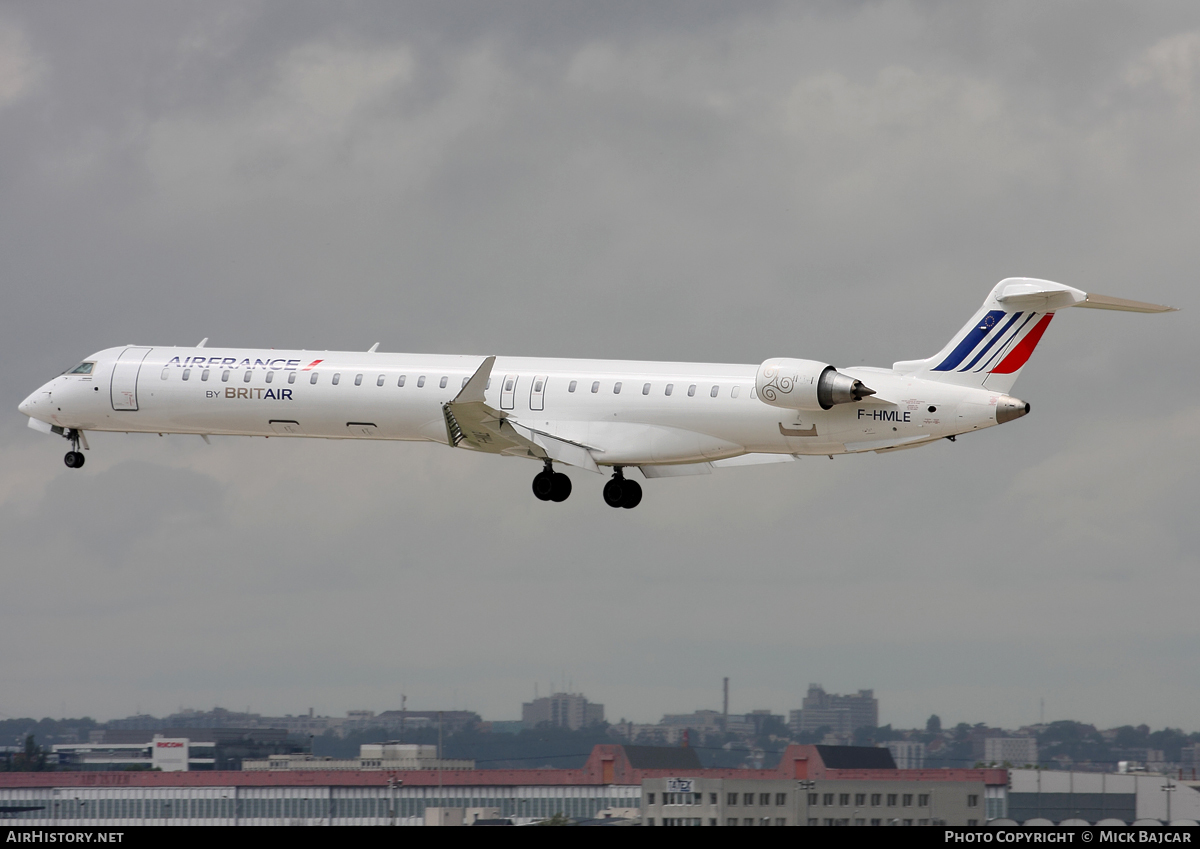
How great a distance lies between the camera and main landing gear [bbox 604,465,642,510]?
4206 cm

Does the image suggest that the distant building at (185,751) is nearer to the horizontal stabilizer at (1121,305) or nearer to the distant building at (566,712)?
the distant building at (566,712)

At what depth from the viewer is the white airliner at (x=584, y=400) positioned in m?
37.2

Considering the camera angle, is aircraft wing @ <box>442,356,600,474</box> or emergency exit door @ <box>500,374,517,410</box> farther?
emergency exit door @ <box>500,374,517,410</box>

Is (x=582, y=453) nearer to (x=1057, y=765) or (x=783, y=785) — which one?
(x=783, y=785)

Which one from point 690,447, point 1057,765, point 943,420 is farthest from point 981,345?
point 1057,765

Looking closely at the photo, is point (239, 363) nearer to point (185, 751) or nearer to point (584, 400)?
A: point (584, 400)

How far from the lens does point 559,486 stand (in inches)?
1639

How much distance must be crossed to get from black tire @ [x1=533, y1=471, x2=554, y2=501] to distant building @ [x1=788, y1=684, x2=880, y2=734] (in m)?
29.1

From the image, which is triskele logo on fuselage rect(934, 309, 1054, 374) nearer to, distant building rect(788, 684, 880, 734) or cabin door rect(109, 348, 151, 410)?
cabin door rect(109, 348, 151, 410)

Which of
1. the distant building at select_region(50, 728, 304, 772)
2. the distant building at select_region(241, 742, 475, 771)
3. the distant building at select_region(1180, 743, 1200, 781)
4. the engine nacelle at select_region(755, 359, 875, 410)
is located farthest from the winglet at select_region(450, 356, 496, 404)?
the distant building at select_region(1180, 743, 1200, 781)

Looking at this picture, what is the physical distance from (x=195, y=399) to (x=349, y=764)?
67.5ft

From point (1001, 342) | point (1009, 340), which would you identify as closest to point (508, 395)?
point (1001, 342)
